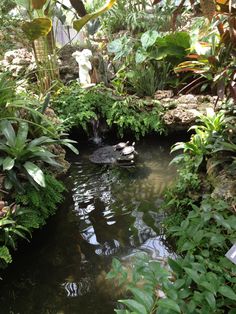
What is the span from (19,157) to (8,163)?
18 centimetres

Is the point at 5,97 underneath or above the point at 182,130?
above

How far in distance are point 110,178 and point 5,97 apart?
173 centimetres

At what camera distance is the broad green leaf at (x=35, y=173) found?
2.67 meters

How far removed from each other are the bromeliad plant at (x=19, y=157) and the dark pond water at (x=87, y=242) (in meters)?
0.63

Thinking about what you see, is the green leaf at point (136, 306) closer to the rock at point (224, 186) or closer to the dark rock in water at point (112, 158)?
the rock at point (224, 186)

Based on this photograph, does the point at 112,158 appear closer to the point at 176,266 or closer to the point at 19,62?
the point at 176,266

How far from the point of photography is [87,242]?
2893mm

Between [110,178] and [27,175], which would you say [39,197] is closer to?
[27,175]

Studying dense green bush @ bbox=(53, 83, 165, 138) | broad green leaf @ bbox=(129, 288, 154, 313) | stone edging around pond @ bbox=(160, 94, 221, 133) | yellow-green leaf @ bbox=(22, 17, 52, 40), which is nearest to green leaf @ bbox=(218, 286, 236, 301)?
broad green leaf @ bbox=(129, 288, 154, 313)

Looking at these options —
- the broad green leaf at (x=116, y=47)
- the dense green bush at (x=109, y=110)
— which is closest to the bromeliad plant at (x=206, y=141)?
the dense green bush at (x=109, y=110)

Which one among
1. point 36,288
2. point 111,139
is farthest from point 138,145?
point 36,288

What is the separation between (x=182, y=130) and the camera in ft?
16.5

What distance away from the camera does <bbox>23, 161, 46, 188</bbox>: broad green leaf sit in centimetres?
267

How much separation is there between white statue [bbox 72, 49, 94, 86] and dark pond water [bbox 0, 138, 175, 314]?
2.31 metres
